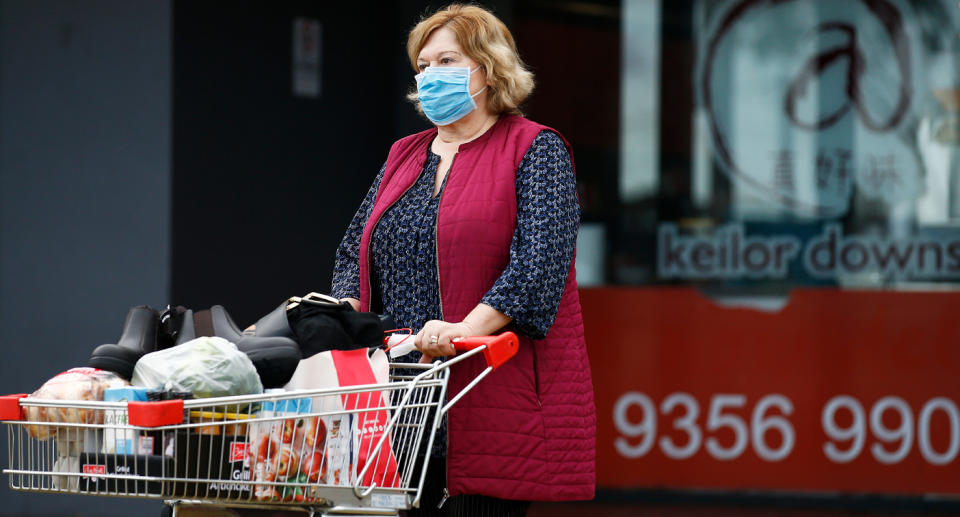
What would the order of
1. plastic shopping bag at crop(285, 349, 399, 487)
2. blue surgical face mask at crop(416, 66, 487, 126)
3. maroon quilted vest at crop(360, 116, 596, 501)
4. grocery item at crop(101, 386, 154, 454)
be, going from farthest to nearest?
blue surgical face mask at crop(416, 66, 487, 126) → maroon quilted vest at crop(360, 116, 596, 501) → plastic shopping bag at crop(285, 349, 399, 487) → grocery item at crop(101, 386, 154, 454)

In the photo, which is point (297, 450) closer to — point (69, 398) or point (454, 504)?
point (69, 398)

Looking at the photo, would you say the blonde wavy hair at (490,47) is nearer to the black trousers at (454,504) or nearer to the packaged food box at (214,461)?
the black trousers at (454,504)

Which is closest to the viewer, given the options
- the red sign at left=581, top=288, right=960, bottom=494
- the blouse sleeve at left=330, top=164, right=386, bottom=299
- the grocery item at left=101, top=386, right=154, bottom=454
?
the grocery item at left=101, top=386, right=154, bottom=454

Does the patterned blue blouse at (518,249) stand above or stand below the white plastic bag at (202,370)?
above

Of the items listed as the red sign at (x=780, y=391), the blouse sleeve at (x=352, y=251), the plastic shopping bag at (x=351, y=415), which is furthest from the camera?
the red sign at (x=780, y=391)

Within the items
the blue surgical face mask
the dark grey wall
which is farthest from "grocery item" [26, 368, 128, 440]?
the dark grey wall

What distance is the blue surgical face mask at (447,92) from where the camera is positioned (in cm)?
320

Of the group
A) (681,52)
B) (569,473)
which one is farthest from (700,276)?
(569,473)

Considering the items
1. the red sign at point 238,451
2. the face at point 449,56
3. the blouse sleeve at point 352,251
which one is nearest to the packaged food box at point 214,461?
the red sign at point 238,451

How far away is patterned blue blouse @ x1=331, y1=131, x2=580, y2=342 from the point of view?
2982 mm

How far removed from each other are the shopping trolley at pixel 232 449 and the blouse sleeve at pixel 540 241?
13.7 inches

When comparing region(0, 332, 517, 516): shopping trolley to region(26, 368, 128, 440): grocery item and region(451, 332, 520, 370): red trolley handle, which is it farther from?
region(451, 332, 520, 370): red trolley handle

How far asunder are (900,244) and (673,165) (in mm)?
1290

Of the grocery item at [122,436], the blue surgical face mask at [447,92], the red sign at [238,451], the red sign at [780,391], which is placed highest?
Answer: the blue surgical face mask at [447,92]
